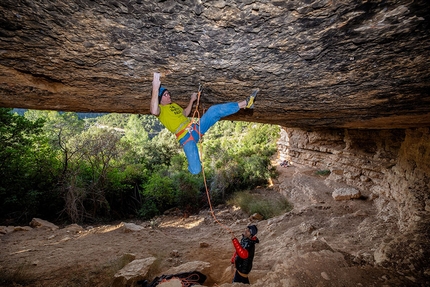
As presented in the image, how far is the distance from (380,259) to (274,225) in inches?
127

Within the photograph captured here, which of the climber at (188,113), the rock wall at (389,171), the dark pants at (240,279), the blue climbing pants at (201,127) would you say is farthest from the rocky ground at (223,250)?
the climber at (188,113)

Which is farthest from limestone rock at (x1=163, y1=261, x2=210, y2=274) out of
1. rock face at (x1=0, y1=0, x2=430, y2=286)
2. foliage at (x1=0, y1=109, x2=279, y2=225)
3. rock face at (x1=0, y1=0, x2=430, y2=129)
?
→ foliage at (x1=0, y1=109, x2=279, y2=225)

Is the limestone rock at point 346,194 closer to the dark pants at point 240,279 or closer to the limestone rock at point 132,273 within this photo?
the dark pants at point 240,279

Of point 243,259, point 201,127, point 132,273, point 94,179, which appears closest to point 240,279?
point 243,259

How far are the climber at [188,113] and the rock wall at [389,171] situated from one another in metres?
3.36

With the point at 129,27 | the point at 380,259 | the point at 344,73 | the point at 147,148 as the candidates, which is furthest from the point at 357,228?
the point at 147,148

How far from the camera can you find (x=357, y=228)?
16.7 ft

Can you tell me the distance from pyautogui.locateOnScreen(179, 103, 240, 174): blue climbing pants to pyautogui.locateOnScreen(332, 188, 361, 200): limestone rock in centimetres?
567

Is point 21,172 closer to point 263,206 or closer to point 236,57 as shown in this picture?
point 263,206

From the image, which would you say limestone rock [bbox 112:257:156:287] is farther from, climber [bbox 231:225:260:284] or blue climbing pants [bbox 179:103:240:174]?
blue climbing pants [bbox 179:103:240:174]

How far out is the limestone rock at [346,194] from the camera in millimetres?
6930

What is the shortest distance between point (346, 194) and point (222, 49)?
6.91 m

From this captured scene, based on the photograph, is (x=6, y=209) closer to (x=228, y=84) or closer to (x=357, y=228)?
(x=228, y=84)

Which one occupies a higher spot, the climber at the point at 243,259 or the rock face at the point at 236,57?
the rock face at the point at 236,57
